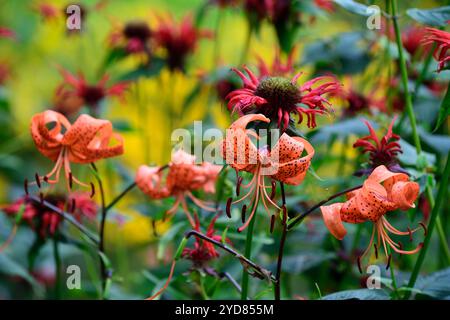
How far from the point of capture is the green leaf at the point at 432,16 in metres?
0.82

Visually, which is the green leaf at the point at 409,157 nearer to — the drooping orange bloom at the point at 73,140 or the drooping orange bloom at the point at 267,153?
the drooping orange bloom at the point at 267,153

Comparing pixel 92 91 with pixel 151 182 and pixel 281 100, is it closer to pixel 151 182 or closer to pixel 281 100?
pixel 151 182

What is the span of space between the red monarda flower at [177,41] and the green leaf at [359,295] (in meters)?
0.73

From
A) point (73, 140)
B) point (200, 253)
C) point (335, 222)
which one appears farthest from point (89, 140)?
point (335, 222)

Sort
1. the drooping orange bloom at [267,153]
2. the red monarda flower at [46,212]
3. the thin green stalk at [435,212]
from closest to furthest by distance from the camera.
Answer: the drooping orange bloom at [267,153]
the thin green stalk at [435,212]
the red monarda flower at [46,212]

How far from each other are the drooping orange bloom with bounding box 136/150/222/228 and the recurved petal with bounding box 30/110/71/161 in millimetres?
→ 102

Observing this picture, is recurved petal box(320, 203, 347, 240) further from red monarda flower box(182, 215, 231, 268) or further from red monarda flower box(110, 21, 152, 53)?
red monarda flower box(110, 21, 152, 53)

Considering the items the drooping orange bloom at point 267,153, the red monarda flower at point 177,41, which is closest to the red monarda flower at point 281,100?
the drooping orange bloom at point 267,153

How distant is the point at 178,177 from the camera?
0.80 meters

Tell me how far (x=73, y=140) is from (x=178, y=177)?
128mm

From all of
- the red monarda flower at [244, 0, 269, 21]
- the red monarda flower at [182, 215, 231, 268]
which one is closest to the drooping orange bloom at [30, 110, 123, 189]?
the red monarda flower at [182, 215, 231, 268]

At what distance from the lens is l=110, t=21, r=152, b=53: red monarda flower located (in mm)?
1341
